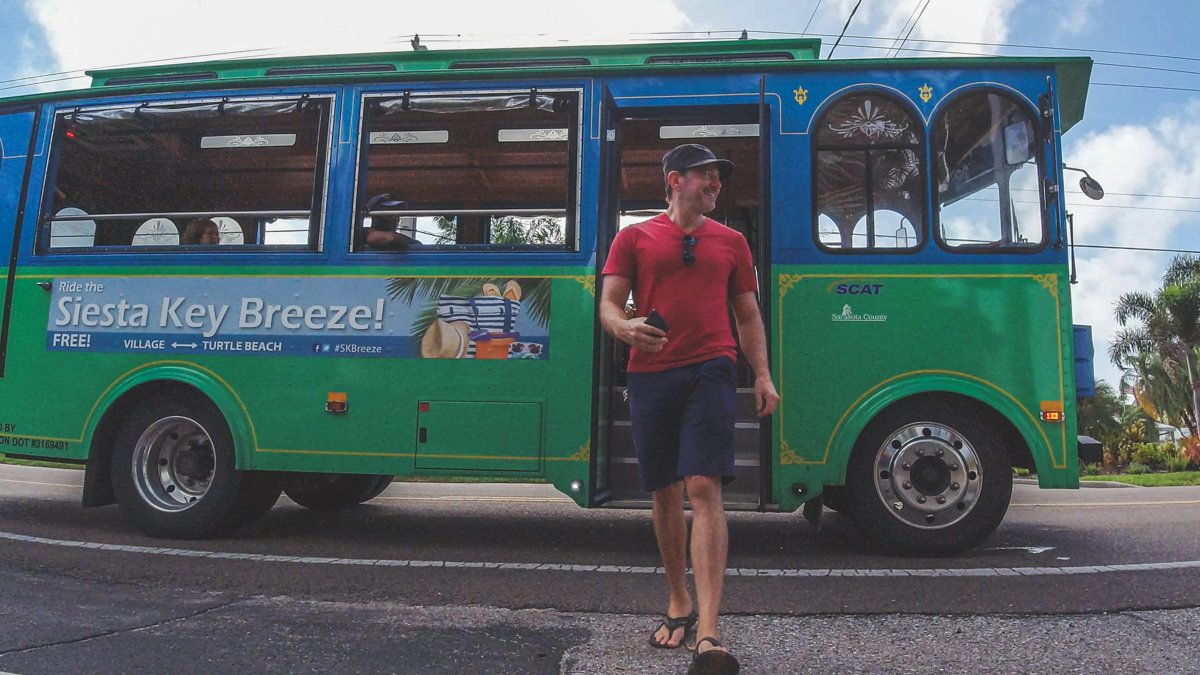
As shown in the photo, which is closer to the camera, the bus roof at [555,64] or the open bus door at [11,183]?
the bus roof at [555,64]

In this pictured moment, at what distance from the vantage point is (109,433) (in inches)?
220

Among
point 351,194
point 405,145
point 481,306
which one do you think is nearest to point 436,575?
point 481,306

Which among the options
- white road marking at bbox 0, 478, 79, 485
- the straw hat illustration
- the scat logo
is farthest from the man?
white road marking at bbox 0, 478, 79, 485

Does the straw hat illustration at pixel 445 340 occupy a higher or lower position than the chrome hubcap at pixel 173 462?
higher

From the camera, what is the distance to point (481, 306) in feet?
16.8

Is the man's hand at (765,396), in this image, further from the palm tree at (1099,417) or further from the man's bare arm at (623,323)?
the palm tree at (1099,417)

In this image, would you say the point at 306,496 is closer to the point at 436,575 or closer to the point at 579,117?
the point at 436,575

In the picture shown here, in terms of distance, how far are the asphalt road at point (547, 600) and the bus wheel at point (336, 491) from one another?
44 centimetres

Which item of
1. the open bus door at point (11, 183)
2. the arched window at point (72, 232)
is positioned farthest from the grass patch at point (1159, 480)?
the open bus door at point (11, 183)

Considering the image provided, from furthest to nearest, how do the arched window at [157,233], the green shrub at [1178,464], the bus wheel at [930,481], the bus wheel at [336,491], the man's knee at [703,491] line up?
the green shrub at [1178,464], the bus wheel at [336,491], the arched window at [157,233], the bus wheel at [930,481], the man's knee at [703,491]

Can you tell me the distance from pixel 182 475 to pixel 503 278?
2549mm

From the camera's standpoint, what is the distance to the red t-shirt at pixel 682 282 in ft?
10.3

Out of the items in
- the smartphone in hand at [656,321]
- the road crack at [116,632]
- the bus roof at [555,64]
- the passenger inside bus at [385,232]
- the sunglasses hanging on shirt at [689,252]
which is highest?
the bus roof at [555,64]

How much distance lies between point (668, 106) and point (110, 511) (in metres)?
5.45
